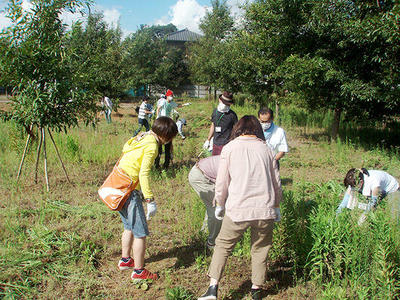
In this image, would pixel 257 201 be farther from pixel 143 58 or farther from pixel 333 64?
pixel 143 58

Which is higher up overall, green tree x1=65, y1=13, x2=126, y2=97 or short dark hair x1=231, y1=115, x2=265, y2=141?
green tree x1=65, y1=13, x2=126, y2=97

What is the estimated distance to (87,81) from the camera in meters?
5.25

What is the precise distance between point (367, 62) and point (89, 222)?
686cm

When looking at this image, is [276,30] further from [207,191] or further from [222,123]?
[207,191]

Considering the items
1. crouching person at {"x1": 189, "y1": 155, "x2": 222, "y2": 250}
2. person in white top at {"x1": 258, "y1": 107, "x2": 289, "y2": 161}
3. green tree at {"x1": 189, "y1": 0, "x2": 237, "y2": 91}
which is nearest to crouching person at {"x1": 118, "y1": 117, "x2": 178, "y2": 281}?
crouching person at {"x1": 189, "y1": 155, "x2": 222, "y2": 250}

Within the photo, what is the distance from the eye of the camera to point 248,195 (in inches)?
92.7

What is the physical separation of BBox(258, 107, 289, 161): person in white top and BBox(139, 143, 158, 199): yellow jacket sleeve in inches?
80.6

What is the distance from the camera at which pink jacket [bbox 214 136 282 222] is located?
2348 millimetres

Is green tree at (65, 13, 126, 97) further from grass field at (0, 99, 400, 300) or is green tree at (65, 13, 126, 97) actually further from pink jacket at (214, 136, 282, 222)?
pink jacket at (214, 136, 282, 222)

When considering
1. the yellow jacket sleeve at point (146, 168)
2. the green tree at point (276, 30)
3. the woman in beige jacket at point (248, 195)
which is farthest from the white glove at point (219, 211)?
the green tree at point (276, 30)

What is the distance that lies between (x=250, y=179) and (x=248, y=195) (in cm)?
12

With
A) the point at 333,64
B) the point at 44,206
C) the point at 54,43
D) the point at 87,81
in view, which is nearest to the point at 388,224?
the point at 44,206

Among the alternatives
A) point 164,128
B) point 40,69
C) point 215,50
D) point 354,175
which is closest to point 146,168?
point 164,128

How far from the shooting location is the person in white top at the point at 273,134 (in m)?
4.33
